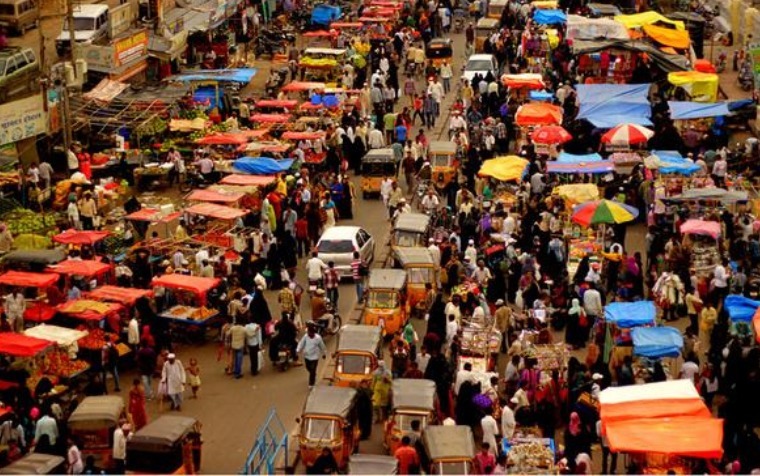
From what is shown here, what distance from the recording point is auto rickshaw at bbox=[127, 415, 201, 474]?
77.8 feet

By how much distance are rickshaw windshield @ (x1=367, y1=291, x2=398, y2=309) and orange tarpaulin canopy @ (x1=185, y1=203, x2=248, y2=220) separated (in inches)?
195

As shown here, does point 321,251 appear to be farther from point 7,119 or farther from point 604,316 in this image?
point 7,119

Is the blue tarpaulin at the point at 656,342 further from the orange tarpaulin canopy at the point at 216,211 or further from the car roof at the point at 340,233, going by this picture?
the orange tarpaulin canopy at the point at 216,211

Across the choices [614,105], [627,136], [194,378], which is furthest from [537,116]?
[194,378]

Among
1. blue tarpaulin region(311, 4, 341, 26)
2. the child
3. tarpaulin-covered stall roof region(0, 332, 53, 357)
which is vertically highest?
tarpaulin-covered stall roof region(0, 332, 53, 357)

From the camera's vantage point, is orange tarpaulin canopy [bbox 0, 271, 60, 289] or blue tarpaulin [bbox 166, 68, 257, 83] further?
blue tarpaulin [bbox 166, 68, 257, 83]

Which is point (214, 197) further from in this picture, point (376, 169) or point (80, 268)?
point (376, 169)

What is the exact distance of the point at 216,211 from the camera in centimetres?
3450

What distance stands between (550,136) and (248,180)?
748 centimetres

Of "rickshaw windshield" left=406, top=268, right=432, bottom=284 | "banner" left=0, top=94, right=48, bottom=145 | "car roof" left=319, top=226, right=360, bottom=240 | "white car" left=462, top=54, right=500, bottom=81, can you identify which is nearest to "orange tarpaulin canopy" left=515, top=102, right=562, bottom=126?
"white car" left=462, top=54, right=500, bottom=81

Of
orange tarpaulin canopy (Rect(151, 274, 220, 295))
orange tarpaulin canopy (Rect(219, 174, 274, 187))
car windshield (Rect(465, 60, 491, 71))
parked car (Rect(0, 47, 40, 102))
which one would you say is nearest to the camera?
orange tarpaulin canopy (Rect(151, 274, 220, 295))

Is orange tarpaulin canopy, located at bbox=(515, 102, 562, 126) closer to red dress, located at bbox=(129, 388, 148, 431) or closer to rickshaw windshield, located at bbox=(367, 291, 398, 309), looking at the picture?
rickshaw windshield, located at bbox=(367, 291, 398, 309)

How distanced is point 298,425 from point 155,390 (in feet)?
10.4

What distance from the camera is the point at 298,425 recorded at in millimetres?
26625
